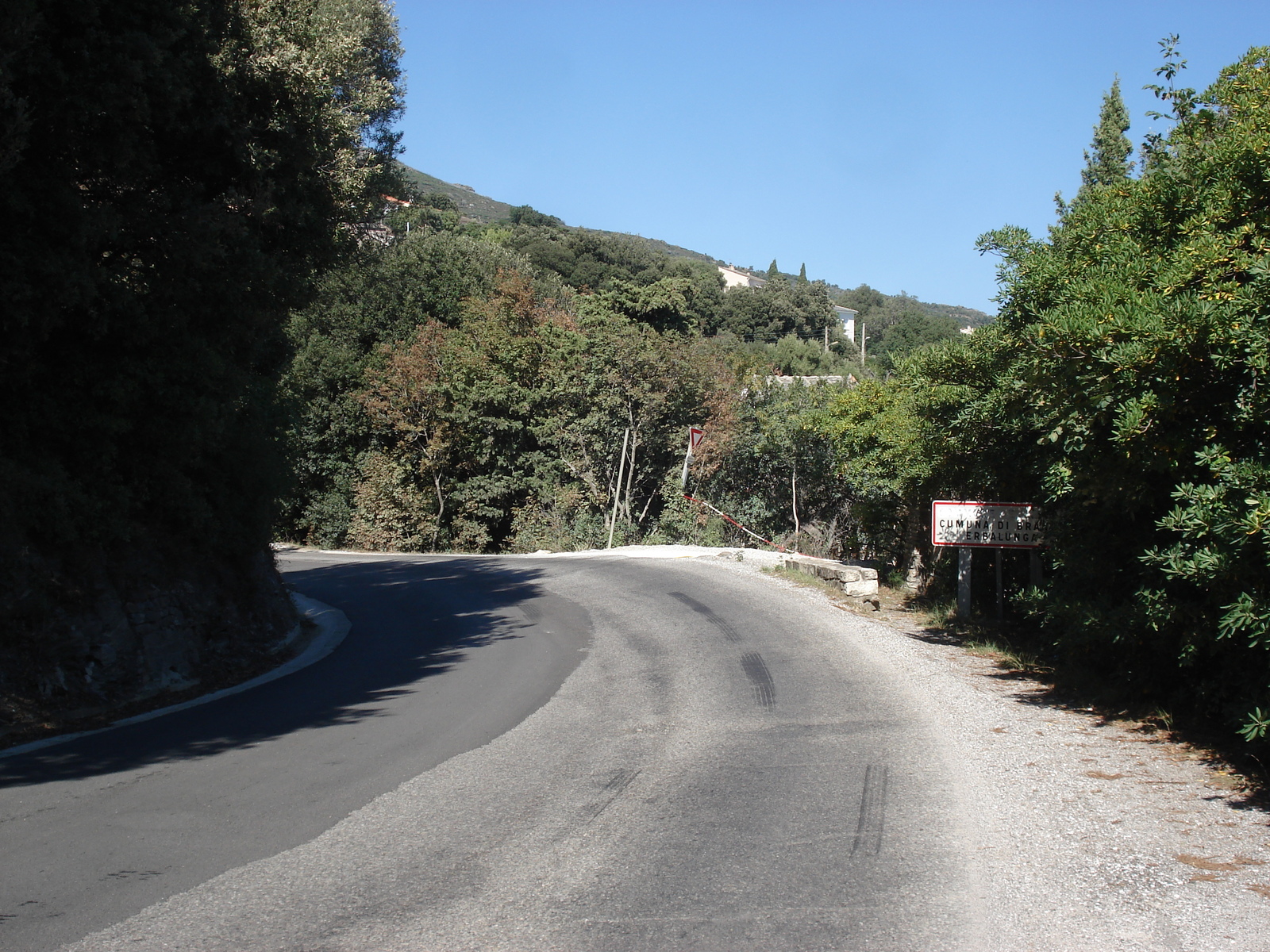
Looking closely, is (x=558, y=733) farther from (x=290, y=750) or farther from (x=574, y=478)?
(x=574, y=478)

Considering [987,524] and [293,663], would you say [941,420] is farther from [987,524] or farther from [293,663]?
[293,663]

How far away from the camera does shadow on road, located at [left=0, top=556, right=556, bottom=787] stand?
291 inches

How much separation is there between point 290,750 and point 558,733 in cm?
218

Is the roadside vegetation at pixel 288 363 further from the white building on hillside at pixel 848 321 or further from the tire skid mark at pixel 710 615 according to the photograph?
the white building on hillside at pixel 848 321

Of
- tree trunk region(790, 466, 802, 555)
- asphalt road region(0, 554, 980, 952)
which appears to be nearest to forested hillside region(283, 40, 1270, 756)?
tree trunk region(790, 466, 802, 555)

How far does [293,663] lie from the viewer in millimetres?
11789

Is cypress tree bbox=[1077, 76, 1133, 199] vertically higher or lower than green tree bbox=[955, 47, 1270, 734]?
higher

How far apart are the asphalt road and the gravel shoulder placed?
10.6 inches

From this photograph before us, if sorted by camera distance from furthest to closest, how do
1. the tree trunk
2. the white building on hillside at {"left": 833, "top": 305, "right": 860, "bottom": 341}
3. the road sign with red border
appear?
the white building on hillside at {"left": 833, "top": 305, "right": 860, "bottom": 341}
the tree trunk
the road sign with red border

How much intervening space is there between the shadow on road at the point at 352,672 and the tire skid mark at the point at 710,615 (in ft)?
8.30

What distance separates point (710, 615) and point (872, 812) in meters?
8.43

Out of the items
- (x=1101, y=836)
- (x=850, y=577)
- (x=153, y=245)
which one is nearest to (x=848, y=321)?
(x=850, y=577)

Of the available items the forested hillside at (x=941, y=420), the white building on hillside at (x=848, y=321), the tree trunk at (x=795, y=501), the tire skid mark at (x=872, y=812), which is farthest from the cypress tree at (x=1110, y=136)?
the white building on hillside at (x=848, y=321)

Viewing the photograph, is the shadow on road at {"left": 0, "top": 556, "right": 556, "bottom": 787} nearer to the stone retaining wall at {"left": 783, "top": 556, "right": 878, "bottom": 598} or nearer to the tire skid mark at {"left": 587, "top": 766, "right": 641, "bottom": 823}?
the tire skid mark at {"left": 587, "top": 766, "right": 641, "bottom": 823}
